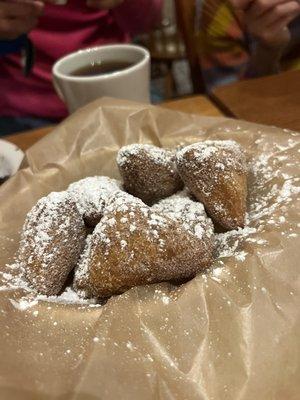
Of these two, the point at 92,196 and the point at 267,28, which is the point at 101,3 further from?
the point at 92,196

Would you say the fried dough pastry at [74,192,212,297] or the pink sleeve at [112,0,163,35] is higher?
the fried dough pastry at [74,192,212,297]

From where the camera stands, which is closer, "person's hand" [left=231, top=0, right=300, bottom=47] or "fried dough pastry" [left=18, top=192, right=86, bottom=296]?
"fried dough pastry" [left=18, top=192, right=86, bottom=296]

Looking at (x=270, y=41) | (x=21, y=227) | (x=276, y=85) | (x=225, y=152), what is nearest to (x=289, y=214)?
(x=225, y=152)

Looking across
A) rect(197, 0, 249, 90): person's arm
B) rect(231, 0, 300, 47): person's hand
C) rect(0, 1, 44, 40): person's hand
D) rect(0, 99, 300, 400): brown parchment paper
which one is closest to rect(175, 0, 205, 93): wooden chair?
rect(197, 0, 249, 90): person's arm

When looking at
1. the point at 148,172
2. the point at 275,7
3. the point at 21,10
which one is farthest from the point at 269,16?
the point at 148,172

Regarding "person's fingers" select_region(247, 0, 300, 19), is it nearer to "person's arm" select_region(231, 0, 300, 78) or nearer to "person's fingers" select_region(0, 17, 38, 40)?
"person's arm" select_region(231, 0, 300, 78)

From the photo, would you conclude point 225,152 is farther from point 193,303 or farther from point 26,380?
point 26,380
